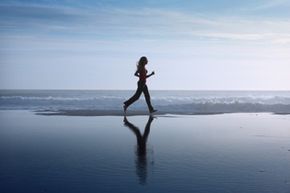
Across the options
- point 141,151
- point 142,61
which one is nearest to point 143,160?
point 141,151

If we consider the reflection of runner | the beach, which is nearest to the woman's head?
the reflection of runner

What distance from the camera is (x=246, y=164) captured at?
22.8 feet

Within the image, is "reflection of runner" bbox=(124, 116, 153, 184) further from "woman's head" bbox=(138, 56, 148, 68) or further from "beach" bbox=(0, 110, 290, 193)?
"woman's head" bbox=(138, 56, 148, 68)

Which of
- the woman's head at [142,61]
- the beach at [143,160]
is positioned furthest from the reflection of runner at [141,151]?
the woman's head at [142,61]

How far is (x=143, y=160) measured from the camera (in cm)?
723

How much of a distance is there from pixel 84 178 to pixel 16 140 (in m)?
4.30

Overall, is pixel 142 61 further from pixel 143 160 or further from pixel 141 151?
pixel 143 160

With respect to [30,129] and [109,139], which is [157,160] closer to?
[109,139]

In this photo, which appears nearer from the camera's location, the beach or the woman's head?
the beach

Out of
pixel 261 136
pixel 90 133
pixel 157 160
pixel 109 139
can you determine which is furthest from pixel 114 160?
pixel 261 136

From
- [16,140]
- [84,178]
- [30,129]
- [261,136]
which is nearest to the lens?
[84,178]

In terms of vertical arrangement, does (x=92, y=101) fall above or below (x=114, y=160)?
above

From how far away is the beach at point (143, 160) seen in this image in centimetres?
550

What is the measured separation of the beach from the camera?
18.1 feet
